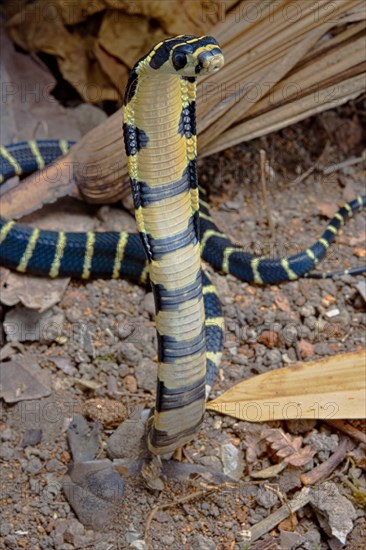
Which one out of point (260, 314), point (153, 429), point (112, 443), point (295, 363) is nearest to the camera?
point (153, 429)

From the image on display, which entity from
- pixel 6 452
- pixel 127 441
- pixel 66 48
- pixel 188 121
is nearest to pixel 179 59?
pixel 188 121

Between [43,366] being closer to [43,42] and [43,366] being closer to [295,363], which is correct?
[295,363]

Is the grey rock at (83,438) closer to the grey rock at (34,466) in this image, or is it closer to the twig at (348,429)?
the grey rock at (34,466)

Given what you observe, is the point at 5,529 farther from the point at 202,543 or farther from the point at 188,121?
the point at 188,121

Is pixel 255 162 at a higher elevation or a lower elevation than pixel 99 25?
lower

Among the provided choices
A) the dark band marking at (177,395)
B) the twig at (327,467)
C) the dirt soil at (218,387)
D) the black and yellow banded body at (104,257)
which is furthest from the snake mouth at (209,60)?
the black and yellow banded body at (104,257)

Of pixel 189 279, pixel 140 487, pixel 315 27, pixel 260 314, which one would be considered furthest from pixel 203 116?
pixel 140 487
